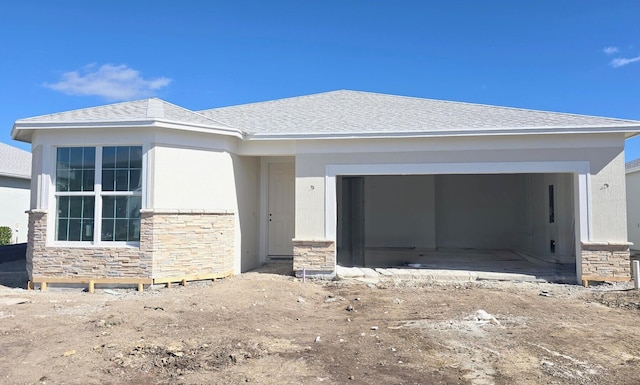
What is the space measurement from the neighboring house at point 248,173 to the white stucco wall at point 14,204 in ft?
41.6

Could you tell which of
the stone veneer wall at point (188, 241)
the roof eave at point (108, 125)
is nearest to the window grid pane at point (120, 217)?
the stone veneer wall at point (188, 241)

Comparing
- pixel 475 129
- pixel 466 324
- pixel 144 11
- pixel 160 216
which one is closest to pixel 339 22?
pixel 144 11

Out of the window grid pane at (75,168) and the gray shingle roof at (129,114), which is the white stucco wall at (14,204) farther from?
the window grid pane at (75,168)

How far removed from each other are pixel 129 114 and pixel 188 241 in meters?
3.00

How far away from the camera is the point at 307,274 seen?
9.84 metres

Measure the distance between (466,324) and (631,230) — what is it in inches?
594

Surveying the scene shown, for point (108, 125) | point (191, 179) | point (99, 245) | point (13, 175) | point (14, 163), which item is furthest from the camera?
point (14, 163)

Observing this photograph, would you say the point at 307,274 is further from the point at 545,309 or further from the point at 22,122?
the point at 22,122

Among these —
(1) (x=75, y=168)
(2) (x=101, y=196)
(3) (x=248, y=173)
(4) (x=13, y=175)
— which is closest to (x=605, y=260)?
(3) (x=248, y=173)

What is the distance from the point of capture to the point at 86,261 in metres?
8.63

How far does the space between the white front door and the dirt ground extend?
3.28 meters

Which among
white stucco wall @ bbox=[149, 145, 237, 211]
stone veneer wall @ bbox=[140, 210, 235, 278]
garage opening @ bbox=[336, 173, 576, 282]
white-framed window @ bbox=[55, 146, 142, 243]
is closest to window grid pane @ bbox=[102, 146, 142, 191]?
white-framed window @ bbox=[55, 146, 142, 243]

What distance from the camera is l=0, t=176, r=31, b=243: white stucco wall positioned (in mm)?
19547

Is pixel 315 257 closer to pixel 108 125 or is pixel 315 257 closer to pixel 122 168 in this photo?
pixel 122 168
